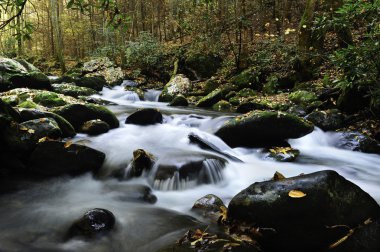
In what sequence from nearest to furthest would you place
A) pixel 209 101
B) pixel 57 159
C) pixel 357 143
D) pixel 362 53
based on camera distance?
pixel 362 53 < pixel 57 159 < pixel 357 143 < pixel 209 101

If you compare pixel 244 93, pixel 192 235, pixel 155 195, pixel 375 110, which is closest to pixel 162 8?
pixel 244 93

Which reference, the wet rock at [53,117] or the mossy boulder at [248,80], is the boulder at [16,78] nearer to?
the wet rock at [53,117]

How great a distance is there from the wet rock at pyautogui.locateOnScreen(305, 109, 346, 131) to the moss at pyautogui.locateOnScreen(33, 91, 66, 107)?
22.7ft

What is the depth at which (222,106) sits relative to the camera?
11.9 metres

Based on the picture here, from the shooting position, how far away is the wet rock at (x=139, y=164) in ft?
19.5

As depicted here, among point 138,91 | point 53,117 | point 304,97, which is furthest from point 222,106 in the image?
point 53,117

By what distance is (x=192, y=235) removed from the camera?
3904mm

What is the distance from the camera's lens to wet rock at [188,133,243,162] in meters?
6.74

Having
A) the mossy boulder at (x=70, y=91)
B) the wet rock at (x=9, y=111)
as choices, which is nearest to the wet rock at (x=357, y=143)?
the wet rock at (x=9, y=111)

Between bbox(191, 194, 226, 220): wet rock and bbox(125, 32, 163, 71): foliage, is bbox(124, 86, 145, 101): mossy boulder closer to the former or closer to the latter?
bbox(125, 32, 163, 71): foliage

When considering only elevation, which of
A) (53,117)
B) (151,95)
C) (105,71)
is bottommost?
(151,95)

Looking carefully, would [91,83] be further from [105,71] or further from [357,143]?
[357,143]

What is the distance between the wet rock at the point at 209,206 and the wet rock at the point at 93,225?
1195 millimetres

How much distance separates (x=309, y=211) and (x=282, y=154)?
3.67 meters
